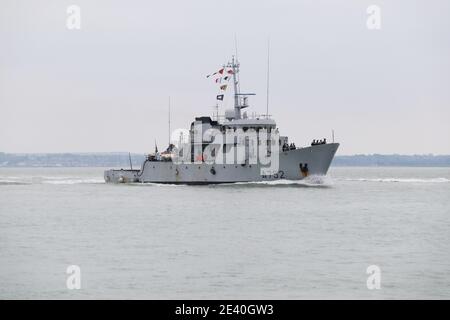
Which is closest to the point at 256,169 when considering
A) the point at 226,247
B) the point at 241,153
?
the point at 241,153

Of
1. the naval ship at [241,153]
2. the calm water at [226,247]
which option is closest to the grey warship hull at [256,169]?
the naval ship at [241,153]

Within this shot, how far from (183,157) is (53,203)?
19.0 m

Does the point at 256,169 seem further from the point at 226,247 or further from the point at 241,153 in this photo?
the point at 226,247

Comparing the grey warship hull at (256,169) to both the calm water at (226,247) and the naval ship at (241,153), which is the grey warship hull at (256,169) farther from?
the calm water at (226,247)

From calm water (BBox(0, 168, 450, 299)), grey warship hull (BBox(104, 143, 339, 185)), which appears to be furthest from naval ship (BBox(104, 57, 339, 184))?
calm water (BBox(0, 168, 450, 299))

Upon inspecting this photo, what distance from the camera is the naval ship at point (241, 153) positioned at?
69.0m

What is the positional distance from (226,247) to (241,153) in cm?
3745

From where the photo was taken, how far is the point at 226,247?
32.5 m

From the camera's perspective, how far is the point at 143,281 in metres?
24.8

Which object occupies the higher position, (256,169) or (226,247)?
(256,169)

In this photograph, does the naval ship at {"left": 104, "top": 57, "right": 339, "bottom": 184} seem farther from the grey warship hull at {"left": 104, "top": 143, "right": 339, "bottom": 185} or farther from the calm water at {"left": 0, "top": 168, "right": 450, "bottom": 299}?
the calm water at {"left": 0, "top": 168, "right": 450, "bottom": 299}

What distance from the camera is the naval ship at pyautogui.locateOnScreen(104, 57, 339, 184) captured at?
6900 centimetres

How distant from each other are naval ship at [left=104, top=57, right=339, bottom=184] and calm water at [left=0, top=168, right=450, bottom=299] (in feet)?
35.2
